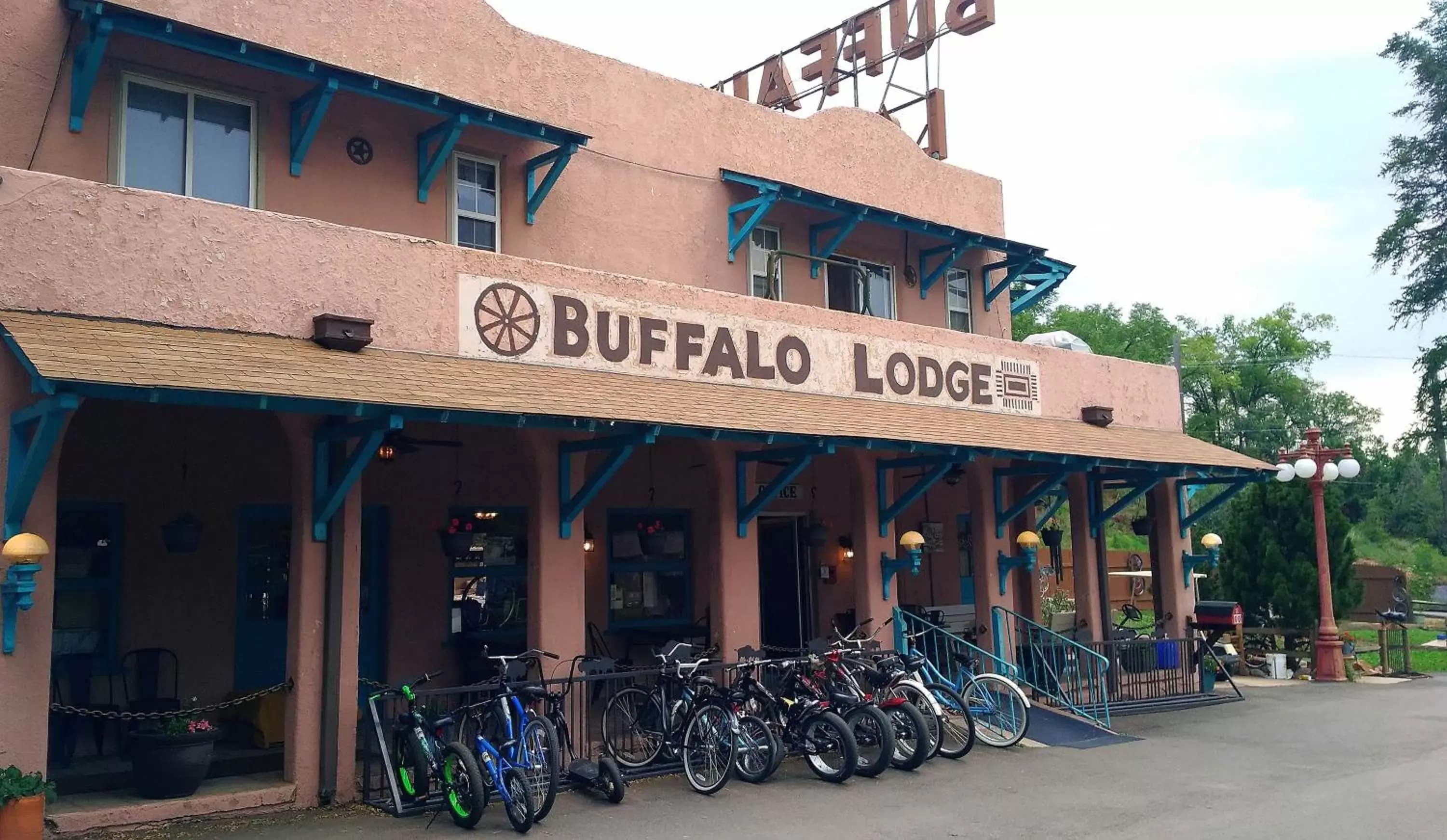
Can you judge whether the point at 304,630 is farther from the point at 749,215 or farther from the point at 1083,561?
the point at 1083,561

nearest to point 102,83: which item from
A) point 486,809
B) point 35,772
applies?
point 35,772

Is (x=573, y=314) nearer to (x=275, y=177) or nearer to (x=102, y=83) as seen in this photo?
(x=275, y=177)

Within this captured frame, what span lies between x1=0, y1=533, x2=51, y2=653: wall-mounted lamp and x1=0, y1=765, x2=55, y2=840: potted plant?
883 mm

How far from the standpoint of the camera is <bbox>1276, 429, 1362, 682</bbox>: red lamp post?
1933cm

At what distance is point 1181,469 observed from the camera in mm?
16281

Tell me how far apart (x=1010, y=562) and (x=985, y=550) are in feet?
1.39

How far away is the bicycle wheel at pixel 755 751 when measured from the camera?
1038 centimetres

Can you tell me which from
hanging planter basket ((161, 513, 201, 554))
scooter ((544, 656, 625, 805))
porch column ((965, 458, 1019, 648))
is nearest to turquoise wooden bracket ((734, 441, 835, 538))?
scooter ((544, 656, 625, 805))

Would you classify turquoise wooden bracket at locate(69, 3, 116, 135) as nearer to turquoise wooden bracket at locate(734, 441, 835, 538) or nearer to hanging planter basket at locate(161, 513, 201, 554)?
hanging planter basket at locate(161, 513, 201, 554)

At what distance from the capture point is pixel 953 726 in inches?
482

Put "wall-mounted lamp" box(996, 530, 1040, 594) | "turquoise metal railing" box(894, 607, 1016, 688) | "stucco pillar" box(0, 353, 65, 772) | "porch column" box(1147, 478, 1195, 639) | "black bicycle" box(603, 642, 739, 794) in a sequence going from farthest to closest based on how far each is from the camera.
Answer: "porch column" box(1147, 478, 1195, 639), "wall-mounted lamp" box(996, 530, 1040, 594), "turquoise metal railing" box(894, 607, 1016, 688), "black bicycle" box(603, 642, 739, 794), "stucco pillar" box(0, 353, 65, 772)

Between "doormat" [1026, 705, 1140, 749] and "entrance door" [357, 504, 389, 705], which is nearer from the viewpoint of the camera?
"entrance door" [357, 504, 389, 705]

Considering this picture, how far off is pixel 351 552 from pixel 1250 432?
5365 centimetres

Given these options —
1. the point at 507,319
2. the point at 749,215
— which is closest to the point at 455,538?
the point at 507,319
